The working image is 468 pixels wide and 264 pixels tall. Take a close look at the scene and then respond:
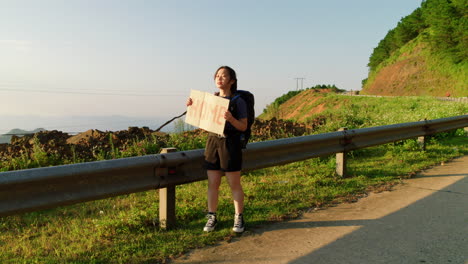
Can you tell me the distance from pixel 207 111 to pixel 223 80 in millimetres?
348

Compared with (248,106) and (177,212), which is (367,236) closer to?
(248,106)

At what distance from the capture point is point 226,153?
3719 millimetres

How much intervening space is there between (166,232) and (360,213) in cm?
213

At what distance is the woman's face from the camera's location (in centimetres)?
369

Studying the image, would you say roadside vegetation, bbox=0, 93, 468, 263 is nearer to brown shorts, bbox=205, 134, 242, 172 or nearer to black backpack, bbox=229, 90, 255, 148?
brown shorts, bbox=205, 134, 242, 172

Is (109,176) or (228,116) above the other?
(228,116)

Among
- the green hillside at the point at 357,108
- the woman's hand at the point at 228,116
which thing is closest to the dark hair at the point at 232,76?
the woman's hand at the point at 228,116

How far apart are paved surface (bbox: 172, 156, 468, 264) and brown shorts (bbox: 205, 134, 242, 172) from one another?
25.9 inches

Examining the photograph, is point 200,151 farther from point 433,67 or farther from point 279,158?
point 433,67

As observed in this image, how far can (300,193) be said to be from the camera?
5.09 m

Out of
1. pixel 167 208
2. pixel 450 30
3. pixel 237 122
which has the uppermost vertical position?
pixel 450 30

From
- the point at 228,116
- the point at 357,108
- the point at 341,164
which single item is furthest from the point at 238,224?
the point at 357,108

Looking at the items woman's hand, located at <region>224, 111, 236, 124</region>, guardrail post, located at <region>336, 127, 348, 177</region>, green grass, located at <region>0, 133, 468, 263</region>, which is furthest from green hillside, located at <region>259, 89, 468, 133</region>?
woman's hand, located at <region>224, 111, 236, 124</region>

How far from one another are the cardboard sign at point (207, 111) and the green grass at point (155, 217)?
97 cm
